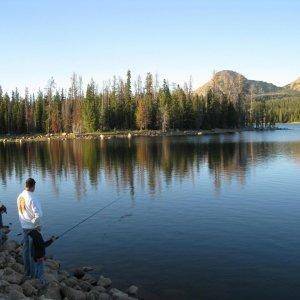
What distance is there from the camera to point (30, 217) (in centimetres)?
1639

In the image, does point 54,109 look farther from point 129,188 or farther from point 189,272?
point 189,272

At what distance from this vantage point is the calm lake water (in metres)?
19.3

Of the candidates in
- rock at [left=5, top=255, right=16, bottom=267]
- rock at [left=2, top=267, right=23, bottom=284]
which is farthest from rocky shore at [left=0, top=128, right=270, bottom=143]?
rock at [left=2, top=267, right=23, bottom=284]

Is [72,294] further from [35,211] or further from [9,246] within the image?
[9,246]

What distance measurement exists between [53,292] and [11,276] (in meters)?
1.85

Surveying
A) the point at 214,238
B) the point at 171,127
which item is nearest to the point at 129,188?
the point at 214,238

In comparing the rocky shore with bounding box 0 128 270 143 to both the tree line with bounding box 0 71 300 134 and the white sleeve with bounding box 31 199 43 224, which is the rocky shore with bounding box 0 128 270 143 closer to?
the tree line with bounding box 0 71 300 134

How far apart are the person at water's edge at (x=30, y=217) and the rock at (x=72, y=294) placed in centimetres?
111

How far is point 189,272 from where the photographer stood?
2020cm

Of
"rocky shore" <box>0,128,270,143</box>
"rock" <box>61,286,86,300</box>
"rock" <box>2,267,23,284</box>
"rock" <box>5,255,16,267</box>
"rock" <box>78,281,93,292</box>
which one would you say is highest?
"rocky shore" <box>0,128,270,143</box>

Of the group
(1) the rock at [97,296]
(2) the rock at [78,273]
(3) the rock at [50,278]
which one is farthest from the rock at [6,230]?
(1) the rock at [97,296]

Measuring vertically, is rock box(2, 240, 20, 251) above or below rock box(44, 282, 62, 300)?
below

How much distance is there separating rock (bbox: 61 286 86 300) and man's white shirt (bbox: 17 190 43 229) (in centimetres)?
241

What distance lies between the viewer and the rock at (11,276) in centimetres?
1609
